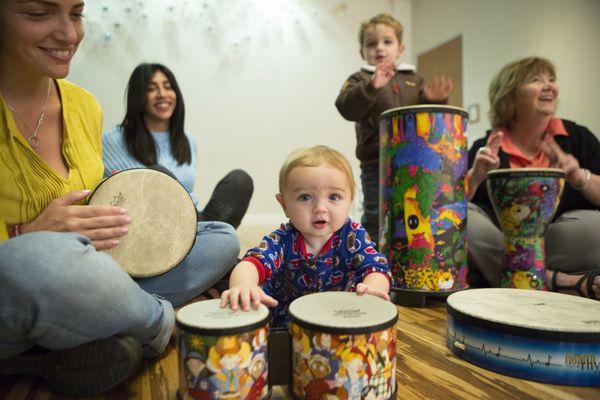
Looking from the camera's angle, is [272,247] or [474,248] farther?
[474,248]

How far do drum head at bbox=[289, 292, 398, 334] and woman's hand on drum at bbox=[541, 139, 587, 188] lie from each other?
3.96 ft

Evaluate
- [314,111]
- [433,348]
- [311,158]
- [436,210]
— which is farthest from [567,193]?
[314,111]

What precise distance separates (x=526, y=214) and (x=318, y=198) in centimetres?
89

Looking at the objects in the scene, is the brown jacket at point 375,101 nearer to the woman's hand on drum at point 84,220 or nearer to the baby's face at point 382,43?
the baby's face at point 382,43

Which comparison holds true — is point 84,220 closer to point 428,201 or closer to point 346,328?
point 346,328

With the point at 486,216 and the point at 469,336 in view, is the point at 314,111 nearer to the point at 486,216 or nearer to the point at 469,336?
the point at 486,216

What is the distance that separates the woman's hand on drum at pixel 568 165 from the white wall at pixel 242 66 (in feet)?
8.35

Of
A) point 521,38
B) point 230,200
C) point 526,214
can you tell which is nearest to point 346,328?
point 526,214

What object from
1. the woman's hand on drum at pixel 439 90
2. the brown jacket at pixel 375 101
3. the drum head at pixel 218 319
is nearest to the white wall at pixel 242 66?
the brown jacket at pixel 375 101

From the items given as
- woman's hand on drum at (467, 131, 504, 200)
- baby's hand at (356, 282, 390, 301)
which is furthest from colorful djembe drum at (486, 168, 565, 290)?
baby's hand at (356, 282, 390, 301)

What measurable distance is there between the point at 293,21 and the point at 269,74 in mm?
558

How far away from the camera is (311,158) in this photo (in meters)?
0.95

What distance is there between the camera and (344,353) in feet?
2.19

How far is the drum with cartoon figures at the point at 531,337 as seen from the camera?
2.69 ft
